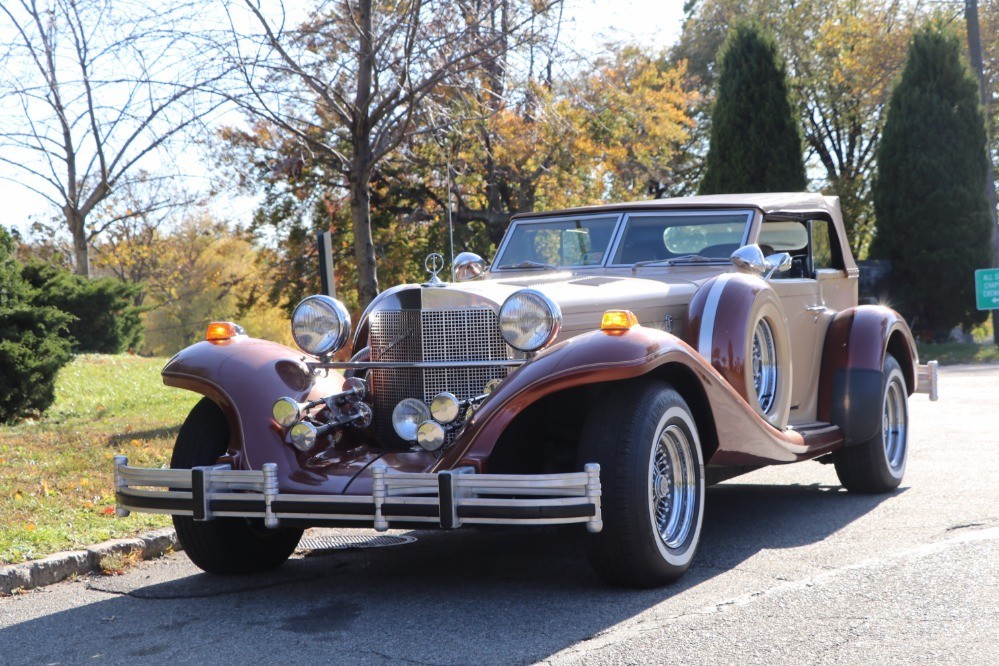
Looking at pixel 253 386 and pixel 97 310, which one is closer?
pixel 253 386

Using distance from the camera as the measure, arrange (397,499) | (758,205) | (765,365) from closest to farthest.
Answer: (397,499)
(765,365)
(758,205)

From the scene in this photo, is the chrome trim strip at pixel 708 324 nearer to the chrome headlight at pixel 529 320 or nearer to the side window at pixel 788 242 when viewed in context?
the chrome headlight at pixel 529 320

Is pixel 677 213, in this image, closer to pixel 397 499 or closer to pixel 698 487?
pixel 698 487

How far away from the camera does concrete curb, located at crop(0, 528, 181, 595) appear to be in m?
5.27

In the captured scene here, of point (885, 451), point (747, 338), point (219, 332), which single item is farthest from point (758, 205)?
point (219, 332)

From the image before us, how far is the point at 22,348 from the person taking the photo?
35.0ft

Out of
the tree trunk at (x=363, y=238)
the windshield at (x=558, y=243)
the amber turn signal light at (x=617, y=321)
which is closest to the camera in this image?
the amber turn signal light at (x=617, y=321)

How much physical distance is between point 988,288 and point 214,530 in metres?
19.5

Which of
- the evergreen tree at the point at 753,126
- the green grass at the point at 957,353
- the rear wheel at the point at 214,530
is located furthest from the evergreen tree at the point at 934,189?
Answer: the rear wheel at the point at 214,530

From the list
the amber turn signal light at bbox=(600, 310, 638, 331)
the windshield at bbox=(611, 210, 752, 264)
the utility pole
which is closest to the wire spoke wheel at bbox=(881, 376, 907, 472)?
the windshield at bbox=(611, 210, 752, 264)

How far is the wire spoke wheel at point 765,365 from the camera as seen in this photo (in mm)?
6035

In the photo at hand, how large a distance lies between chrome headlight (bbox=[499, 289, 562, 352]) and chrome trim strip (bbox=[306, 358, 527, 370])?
0.11 metres

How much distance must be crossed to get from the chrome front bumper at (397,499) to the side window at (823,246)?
3612mm

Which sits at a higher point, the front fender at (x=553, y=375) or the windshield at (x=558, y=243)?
the windshield at (x=558, y=243)
